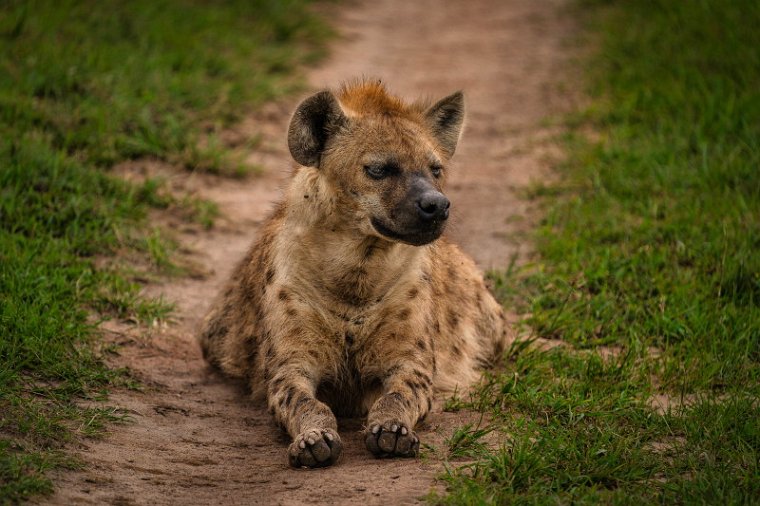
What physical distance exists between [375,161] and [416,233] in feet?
1.03

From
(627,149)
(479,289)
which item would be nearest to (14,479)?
(479,289)

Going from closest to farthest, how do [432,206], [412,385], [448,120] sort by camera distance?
[432,206], [412,385], [448,120]

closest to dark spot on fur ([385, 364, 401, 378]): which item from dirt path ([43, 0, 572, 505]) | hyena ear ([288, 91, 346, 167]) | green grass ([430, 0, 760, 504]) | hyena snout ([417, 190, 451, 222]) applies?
dirt path ([43, 0, 572, 505])

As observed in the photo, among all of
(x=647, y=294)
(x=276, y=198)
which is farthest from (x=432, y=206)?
(x=276, y=198)

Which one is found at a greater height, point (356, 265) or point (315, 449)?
point (356, 265)

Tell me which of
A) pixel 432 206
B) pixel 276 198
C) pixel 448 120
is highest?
pixel 448 120

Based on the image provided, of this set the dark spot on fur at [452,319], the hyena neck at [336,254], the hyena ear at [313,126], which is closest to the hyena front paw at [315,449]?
the hyena neck at [336,254]

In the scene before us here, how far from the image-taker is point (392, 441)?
11.3 feet

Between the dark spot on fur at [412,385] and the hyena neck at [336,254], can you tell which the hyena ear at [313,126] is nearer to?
the hyena neck at [336,254]

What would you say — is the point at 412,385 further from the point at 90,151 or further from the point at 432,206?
the point at 90,151

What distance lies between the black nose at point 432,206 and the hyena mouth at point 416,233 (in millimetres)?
34

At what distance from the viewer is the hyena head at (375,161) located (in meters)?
3.65

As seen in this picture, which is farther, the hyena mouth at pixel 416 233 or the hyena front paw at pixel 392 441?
the hyena mouth at pixel 416 233

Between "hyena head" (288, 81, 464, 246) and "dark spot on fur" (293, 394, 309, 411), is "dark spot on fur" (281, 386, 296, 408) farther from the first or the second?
"hyena head" (288, 81, 464, 246)
